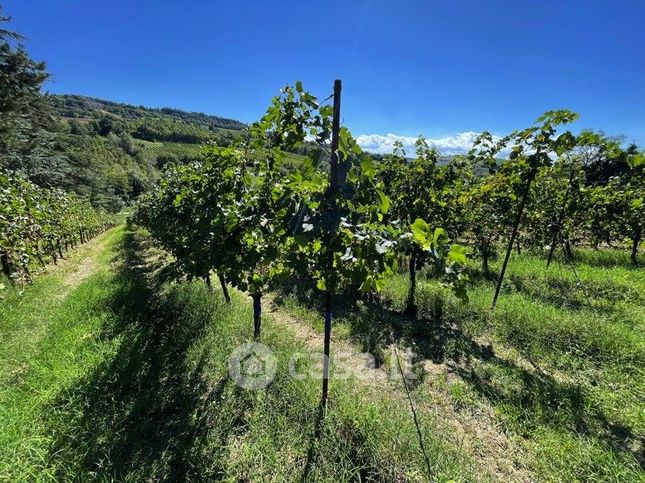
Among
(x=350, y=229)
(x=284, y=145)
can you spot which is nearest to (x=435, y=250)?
(x=350, y=229)

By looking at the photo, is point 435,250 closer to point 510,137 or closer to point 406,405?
point 406,405

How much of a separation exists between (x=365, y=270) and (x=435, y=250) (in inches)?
20.2

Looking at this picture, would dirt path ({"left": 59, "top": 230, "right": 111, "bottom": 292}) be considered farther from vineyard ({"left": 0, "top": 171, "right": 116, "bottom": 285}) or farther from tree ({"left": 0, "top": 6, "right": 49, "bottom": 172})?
tree ({"left": 0, "top": 6, "right": 49, "bottom": 172})

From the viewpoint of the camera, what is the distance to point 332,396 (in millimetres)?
3934

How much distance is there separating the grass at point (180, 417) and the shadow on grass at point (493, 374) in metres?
1.19

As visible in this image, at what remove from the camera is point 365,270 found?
237 cm

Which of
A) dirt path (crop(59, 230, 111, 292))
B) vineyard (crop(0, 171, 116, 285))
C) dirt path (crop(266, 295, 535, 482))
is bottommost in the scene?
dirt path (crop(59, 230, 111, 292))

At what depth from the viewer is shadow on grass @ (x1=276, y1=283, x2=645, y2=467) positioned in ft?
11.9

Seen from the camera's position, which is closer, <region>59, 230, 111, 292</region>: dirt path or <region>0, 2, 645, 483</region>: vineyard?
<region>0, 2, 645, 483</region>: vineyard

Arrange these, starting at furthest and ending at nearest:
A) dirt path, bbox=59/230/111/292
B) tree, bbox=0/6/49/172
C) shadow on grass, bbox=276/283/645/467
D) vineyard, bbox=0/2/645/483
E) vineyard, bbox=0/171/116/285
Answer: tree, bbox=0/6/49/172, dirt path, bbox=59/230/111/292, vineyard, bbox=0/171/116/285, shadow on grass, bbox=276/283/645/467, vineyard, bbox=0/2/645/483

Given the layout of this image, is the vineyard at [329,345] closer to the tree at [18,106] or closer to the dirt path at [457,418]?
the dirt path at [457,418]

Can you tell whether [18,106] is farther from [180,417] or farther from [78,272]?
[180,417]

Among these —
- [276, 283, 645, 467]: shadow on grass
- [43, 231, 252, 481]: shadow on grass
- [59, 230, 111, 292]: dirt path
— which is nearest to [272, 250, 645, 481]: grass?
[276, 283, 645, 467]: shadow on grass

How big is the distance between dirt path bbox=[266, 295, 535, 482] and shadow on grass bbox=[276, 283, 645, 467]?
0.21m
